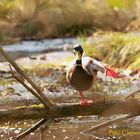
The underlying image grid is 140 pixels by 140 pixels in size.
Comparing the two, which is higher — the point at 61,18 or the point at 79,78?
the point at 61,18

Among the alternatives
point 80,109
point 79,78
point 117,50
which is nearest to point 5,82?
point 117,50

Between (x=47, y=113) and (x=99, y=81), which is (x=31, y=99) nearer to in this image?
(x=99, y=81)

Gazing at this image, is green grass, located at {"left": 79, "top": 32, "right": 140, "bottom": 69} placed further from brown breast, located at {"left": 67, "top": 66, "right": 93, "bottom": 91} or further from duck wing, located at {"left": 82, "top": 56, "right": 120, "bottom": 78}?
duck wing, located at {"left": 82, "top": 56, "right": 120, "bottom": 78}

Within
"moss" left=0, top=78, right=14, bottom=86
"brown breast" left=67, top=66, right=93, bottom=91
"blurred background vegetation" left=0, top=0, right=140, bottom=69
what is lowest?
"brown breast" left=67, top=66, right=93, bottom=91

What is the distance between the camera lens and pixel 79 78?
455 cm

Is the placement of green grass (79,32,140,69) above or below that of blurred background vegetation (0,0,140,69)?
below

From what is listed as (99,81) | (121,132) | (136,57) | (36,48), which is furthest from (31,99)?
(36,48)

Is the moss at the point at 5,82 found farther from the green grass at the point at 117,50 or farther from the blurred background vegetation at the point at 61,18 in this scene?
the blurred background vegetation at the point at 61,18

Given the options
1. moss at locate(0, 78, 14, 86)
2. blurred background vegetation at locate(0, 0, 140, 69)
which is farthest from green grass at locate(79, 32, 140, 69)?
blurred background vegetation at locate(0, 0, 140, 69)

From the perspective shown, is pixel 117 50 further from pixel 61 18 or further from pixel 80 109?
pixel 61 18

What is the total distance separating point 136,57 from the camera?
385 inches

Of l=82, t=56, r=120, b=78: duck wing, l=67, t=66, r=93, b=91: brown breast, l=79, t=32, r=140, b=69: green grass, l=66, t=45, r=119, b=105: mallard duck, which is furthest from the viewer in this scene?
l=79, t=32, r=140, b=69: green grass

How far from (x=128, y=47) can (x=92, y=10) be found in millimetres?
6890

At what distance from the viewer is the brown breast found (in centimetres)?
451
